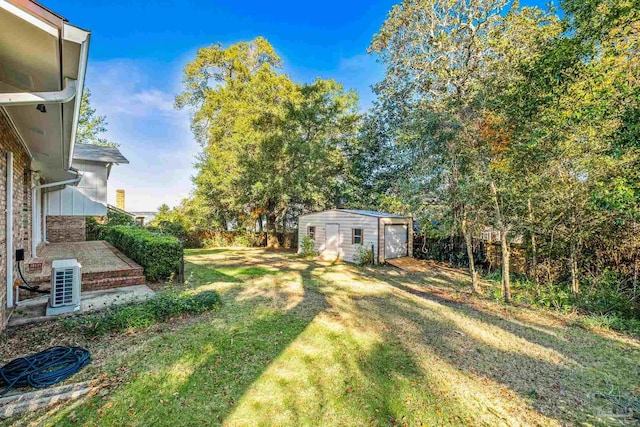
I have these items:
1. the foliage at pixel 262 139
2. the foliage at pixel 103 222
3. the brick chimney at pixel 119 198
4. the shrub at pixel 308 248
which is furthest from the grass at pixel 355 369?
the brick chimney at pixel 119 198

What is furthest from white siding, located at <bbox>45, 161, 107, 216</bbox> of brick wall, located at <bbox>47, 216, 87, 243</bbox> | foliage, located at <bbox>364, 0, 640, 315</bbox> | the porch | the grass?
A: foliage, located at <bbox>364, 0, 640, 315</bbox>

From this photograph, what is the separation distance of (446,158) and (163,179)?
2641 cm

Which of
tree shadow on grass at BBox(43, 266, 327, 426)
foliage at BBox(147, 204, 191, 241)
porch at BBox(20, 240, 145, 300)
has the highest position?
foliage at BBox(147, 204, 191, 241)

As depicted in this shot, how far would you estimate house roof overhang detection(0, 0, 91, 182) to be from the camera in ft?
6.18

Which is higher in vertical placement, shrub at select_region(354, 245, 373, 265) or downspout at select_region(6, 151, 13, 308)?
downspout at select_region(6, 151, 13, 308)

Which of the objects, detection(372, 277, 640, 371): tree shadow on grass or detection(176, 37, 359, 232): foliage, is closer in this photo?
detection(372, 277, 640, 371): tree shadow on grass

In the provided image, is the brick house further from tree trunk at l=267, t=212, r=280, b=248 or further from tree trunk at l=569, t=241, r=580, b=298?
tree trunk at l=267, t=212, r=280, b=248

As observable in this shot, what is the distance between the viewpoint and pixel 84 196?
10.3 metres

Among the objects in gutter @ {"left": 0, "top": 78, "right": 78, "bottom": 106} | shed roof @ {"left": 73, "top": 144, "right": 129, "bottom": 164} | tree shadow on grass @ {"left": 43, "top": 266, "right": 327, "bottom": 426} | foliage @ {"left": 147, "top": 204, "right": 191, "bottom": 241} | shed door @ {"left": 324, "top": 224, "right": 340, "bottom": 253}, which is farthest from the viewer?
foliage @ {"left": 147, "top": 204, "right": 191, "bottom": 241}

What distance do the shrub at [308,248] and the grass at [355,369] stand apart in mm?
8079

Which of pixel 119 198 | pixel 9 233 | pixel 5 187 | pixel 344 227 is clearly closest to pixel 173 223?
pixel 119 198

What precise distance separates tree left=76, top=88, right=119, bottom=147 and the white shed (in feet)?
57.2

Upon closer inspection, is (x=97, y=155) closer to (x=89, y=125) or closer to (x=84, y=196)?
(x=84, y=196)

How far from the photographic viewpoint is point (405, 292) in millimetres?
8141
